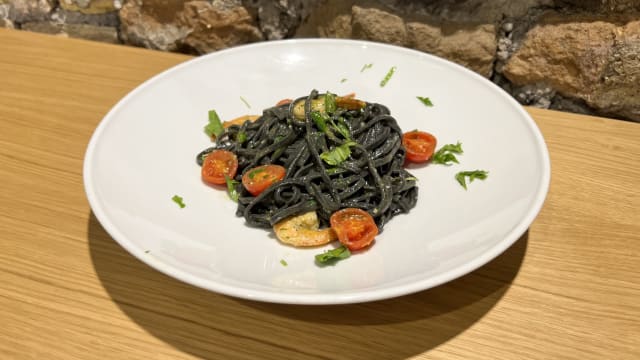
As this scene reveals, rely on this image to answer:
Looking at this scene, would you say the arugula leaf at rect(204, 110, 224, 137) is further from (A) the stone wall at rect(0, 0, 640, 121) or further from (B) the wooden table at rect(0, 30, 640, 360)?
(A) the stone wall at rect(0, 0, 640, 121)

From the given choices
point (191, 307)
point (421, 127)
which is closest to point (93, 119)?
point (191, 307)

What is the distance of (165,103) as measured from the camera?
1.94 meters

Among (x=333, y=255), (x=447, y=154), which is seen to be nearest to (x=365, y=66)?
(x=447, y=154)

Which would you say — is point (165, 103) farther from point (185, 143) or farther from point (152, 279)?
point (152, 279)

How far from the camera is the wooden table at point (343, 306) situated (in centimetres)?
131

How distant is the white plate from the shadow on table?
5.2 inches

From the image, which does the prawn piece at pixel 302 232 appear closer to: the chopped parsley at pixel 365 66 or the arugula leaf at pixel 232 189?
the arugula leaf at pixel 232 189

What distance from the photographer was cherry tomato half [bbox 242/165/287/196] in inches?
65.9

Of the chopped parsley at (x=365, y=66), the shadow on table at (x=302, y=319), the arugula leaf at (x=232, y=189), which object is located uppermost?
the chopped parsley at (x=365, y=66)

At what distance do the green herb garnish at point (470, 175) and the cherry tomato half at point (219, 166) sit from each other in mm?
723

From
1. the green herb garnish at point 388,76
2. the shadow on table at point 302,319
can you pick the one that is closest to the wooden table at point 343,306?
the shadow on table at point 302,319

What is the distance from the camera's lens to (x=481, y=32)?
219 cm

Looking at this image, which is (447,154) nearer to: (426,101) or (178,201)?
(426,101)

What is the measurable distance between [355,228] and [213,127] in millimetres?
746
